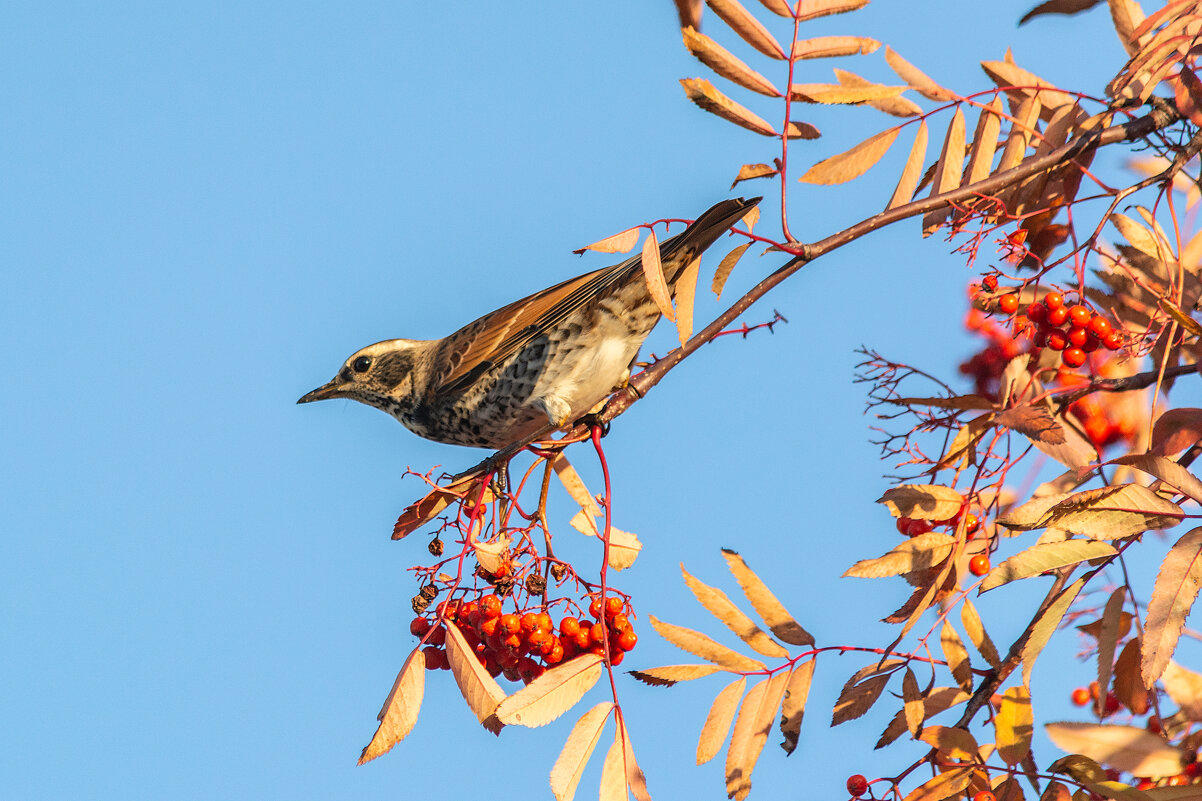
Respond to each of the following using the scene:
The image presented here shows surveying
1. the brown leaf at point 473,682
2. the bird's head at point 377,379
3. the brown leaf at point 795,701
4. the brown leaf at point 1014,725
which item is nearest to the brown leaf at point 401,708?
the brown leaf at point 473,682

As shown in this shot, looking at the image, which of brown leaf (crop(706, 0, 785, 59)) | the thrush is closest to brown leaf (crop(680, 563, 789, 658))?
brown leaf (crop(706, 0, 785, 59))

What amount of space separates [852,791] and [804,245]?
117cm

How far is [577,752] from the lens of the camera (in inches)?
87.5

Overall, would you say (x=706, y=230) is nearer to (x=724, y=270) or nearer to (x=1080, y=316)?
(x=724, y=270)

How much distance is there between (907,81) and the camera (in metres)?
2.55

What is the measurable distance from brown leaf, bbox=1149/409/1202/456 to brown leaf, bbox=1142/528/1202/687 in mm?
309

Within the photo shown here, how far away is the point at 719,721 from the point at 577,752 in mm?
324

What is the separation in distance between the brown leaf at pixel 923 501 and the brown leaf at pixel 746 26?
97 cm

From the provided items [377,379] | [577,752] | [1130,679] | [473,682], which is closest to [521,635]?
[473,682]

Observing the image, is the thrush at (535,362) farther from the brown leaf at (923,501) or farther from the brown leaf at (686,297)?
the brown leaf at (923,501)

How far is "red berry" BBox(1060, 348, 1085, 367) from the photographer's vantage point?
268 centimetres

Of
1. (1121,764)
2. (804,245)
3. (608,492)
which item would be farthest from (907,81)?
(1121,764)

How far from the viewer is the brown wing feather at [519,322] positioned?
3875 mm

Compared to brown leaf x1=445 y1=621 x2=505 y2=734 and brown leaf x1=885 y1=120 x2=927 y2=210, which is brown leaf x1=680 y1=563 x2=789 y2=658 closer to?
brown leaf x1=445 y1=621 x2=505 y2=734
